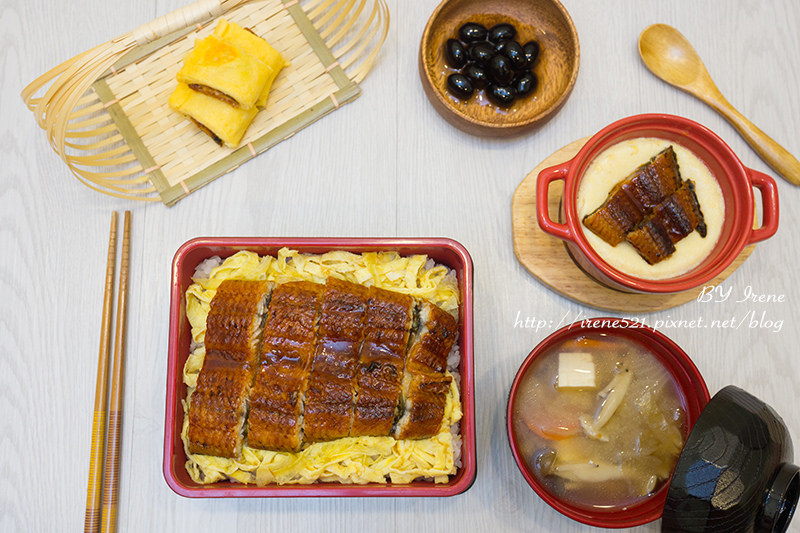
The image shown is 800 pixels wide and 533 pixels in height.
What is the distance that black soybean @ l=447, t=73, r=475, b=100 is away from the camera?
7.45ft

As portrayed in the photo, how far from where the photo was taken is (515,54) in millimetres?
2273

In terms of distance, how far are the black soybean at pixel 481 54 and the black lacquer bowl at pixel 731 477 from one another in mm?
1445

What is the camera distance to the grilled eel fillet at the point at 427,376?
1.89 metres

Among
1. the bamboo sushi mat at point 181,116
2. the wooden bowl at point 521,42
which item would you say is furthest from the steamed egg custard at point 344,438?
the wooden bowl at point 521,42

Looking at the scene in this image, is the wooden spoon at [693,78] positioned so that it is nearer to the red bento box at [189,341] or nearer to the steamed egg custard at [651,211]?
the steamed egg custard at [651,211]

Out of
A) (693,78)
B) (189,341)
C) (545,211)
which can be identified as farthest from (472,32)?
(189,341)

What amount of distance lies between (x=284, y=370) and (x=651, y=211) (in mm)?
1341

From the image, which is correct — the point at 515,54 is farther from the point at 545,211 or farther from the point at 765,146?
the point at 765,146

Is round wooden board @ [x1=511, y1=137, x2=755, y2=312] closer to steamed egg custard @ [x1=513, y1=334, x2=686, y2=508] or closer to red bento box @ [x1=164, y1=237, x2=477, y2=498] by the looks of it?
steamed egg custard @ [x1=513, y1=334, x2=686, y2=508]

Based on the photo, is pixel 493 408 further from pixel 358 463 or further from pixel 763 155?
pixel 763 155

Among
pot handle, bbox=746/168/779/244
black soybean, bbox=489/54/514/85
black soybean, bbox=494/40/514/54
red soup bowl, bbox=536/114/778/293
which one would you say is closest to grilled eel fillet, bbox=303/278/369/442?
red soup bowl, bbox=536/114/778/293

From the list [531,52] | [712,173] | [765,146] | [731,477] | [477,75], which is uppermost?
[531,52]

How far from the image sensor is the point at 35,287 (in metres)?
2.32

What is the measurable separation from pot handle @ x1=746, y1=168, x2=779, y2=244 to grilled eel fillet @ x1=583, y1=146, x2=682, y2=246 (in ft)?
0.93
